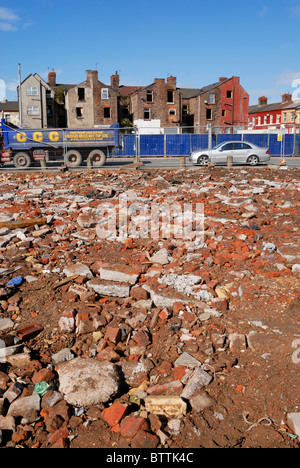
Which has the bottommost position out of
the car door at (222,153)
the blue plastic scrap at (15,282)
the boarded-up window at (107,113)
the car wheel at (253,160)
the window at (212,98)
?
the blue plastic scrap at (15,282)

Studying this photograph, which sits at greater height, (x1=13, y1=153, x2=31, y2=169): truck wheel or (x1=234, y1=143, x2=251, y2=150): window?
(x1=234, y1=143, x2=251, y2=150): window

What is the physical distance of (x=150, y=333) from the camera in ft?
17.5

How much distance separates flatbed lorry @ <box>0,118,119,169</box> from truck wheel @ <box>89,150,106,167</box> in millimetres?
57

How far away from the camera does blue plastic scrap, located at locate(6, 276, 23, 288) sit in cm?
666

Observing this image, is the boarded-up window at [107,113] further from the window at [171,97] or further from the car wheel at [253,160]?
the car wheel at [253,160]

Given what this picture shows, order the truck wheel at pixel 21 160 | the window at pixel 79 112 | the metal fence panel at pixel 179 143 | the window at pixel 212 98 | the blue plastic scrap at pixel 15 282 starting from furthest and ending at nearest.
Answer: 1. the window at pixel 212 98
2. the window at pixel 79 112
3. the metal fence panel at pixel 179 143
4. the truck wheel at pixel 21 160
5. the blue plastic scrap at pixel 15 282

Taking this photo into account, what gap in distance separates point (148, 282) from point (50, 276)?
5.96ft

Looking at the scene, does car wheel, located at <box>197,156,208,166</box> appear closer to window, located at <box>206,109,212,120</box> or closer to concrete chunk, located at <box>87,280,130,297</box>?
A: concrete chunk, located at <box>87,280,130,297</box>

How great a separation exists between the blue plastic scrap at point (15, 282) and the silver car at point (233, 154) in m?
16.4

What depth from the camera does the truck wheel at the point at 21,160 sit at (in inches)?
878

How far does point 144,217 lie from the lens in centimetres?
961

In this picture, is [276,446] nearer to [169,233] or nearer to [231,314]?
[231,314]

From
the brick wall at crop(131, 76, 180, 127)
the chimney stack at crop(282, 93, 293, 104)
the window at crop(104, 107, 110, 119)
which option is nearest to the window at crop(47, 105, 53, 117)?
the window at crop(104, 107, 110, 119)

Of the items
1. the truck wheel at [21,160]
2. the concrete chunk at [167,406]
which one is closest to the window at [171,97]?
the truck wheel at [21,160]
